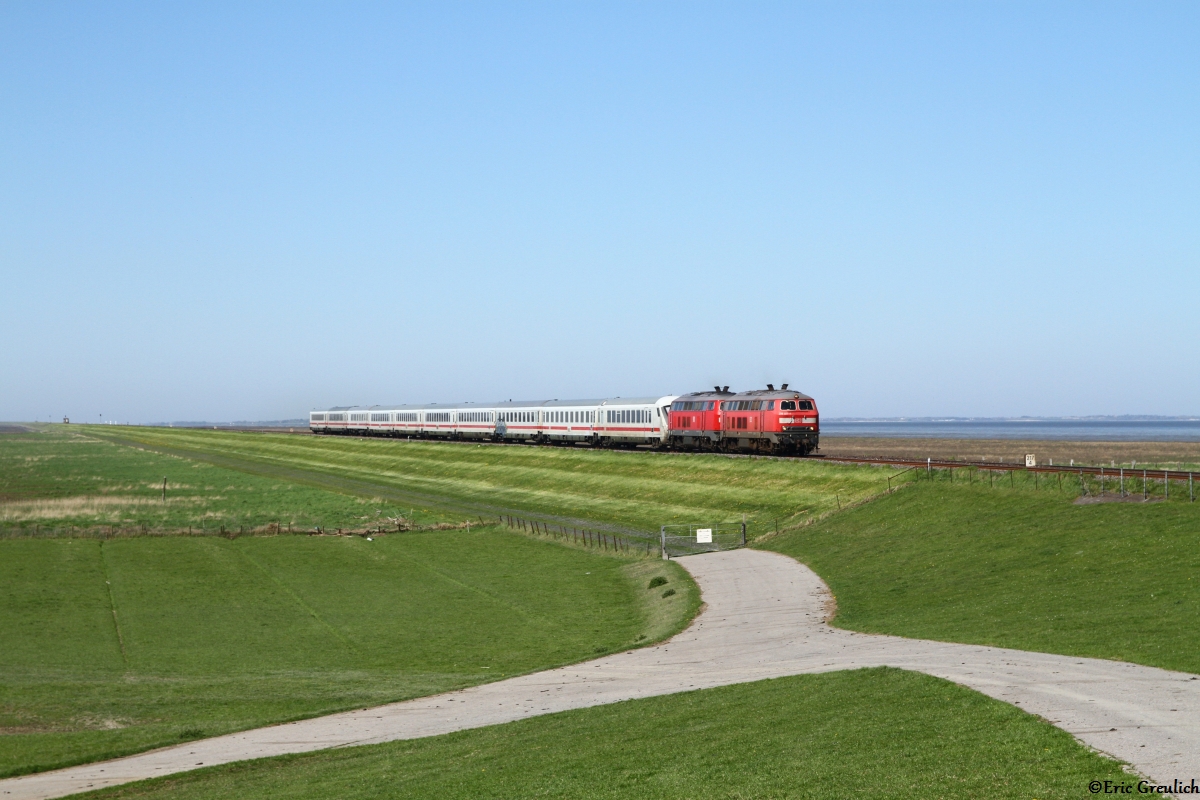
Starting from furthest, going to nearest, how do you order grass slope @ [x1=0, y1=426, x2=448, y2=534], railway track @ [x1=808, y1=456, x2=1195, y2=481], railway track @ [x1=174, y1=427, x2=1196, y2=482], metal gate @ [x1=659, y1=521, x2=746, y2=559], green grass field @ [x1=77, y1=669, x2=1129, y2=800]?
grass slope @ [x1=0, y1=426, x2=448, y2=534], metal gate @ [x1=659, y1=521, x2=746, y2=559], railway track @ [x1=174, y1=427, x2=1196, y2=482], railway track @ [x1=808, y1=456, x2=1195, y2=481], green grass field @ [x1=77, y1=669, x2=1129, y2=800]

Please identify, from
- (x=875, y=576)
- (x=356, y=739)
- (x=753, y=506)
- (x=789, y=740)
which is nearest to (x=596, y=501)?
(x=753, y=506)

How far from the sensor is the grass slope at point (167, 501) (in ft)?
221

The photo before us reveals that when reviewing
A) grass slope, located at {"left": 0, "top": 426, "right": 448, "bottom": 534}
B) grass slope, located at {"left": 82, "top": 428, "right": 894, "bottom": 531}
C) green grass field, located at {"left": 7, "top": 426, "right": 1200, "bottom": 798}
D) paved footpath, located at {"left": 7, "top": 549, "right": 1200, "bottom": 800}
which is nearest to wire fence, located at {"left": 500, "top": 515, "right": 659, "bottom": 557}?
green grass field, located at {"left": 7, "top": 426, "right": 1200, "bottom": 798}

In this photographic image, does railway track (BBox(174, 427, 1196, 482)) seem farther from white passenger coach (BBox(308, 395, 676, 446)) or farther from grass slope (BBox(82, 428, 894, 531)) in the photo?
white passenger coach (BBox(308, 395, 676, 446))

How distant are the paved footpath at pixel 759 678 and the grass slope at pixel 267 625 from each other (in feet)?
4.51

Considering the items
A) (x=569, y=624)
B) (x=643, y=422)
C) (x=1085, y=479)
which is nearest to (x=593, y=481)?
(x=643, y=422)

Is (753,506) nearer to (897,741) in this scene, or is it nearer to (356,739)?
(356,739)

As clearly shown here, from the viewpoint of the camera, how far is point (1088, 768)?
13352 mm

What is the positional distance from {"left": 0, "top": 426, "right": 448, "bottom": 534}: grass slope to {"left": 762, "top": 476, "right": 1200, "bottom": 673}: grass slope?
31.2 meters

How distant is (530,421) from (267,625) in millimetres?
80494

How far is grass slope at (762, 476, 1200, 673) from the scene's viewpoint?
84.3ft

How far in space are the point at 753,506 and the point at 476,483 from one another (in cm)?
3918

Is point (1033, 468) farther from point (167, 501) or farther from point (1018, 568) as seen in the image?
point (167, 501)

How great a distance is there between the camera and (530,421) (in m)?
118
